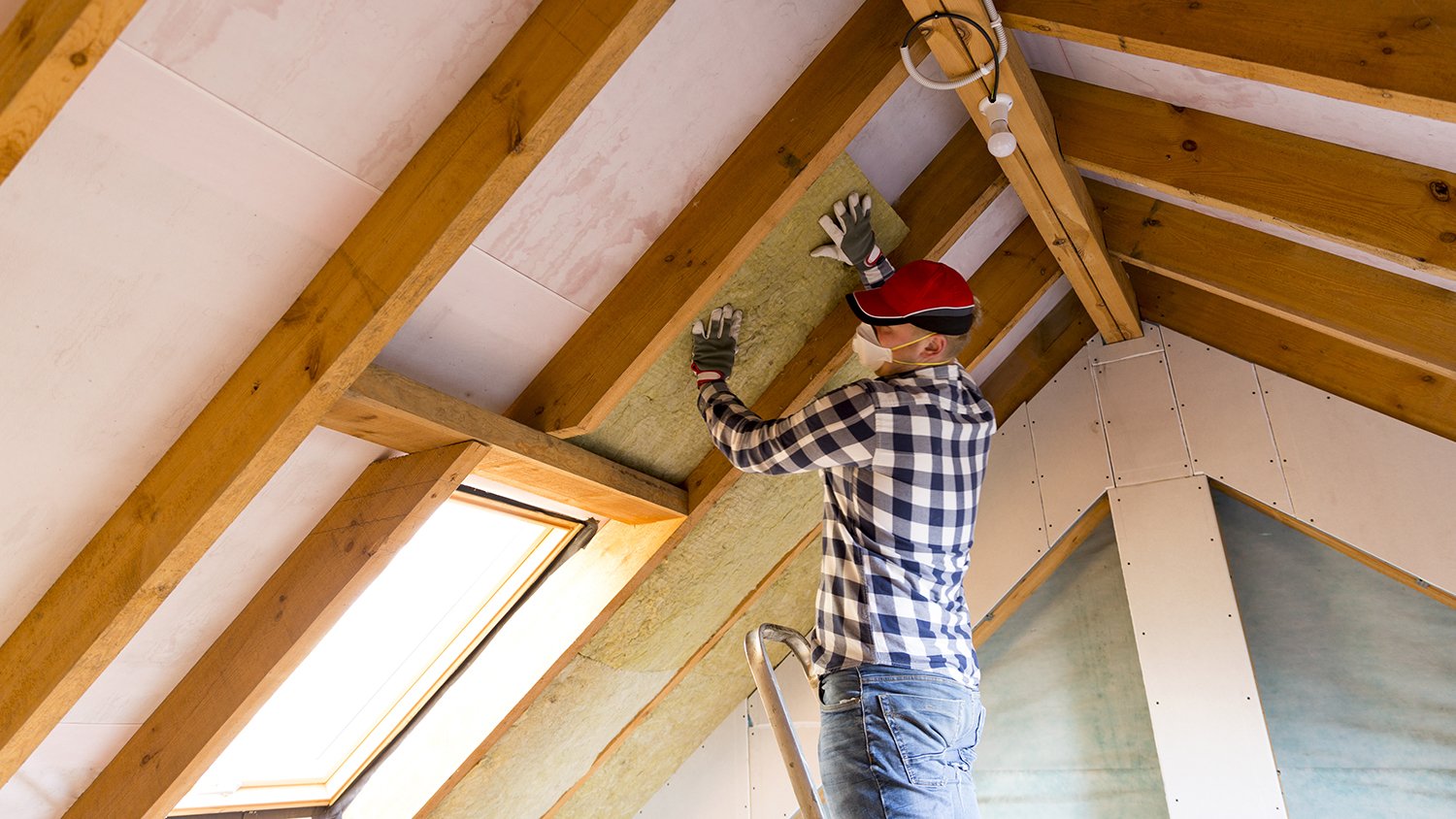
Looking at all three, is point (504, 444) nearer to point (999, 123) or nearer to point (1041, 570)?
point (999, 123)

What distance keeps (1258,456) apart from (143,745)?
10.4ft

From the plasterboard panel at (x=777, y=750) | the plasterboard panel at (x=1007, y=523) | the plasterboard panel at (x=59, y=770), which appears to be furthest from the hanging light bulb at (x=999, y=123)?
the plasterboard panel at (x=777, y=750)

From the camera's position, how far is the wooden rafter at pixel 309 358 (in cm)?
133

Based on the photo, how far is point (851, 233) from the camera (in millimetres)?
2221

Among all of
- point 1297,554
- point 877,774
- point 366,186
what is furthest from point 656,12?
point 1297,554

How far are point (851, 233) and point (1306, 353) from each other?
175 centimetres

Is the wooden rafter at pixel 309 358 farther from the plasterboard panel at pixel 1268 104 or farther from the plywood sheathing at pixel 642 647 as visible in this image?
the plywood sheathing at pixel 642 647

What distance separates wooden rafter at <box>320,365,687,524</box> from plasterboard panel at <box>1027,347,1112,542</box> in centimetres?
158

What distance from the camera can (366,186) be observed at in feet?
4.63

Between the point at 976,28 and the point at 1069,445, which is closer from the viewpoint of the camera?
the point at 976,28

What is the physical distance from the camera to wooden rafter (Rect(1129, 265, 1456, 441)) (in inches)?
111

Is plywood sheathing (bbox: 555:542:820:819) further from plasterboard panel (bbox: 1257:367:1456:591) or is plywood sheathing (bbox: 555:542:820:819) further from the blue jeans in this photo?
plasterboard panel (bbox: 1257:367:1456:591)

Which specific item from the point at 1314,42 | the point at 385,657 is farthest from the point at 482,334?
the point at 1314,42

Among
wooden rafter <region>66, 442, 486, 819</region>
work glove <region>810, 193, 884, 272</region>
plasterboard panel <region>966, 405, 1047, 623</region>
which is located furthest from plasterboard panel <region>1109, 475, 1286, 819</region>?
wooden rafter <region>66, 442, 486, 819</region>
